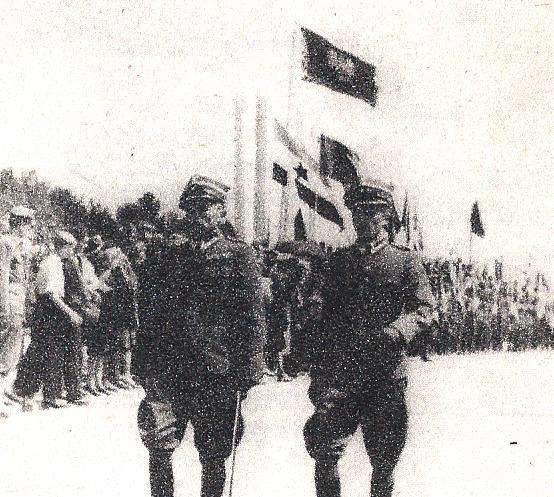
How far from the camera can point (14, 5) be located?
10.1ft

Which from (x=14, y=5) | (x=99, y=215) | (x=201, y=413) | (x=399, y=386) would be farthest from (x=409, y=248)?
(x=14, y=5)

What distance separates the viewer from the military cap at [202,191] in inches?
116

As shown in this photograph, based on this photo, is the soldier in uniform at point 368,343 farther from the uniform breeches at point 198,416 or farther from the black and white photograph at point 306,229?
the uniform breeches at point 198,416

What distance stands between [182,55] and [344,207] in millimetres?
852

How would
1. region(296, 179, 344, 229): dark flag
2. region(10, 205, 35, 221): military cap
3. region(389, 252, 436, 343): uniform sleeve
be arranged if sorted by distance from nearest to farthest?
region(389, 252, 436, 343): uniform sleeve, region(296, 179, 344, 229): dark flag, region(10, 205, 35, 221): military cap

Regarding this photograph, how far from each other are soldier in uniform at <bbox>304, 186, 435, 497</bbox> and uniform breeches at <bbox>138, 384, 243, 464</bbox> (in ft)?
1.02

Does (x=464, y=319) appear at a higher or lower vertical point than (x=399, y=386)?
higher

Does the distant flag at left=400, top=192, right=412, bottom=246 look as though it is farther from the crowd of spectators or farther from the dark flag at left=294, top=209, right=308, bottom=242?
the dark flag at left=294, top=209, right=308, bottom=242

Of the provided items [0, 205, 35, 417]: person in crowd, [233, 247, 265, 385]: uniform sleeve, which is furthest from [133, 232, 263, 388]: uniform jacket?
[0, 205, 35, 417]: person in crowd

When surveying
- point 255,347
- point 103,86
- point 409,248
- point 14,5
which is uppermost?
point 14,5

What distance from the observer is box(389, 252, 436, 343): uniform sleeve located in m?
2.86

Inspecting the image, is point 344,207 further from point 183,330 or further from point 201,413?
point 201,413

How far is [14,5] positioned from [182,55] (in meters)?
0.71

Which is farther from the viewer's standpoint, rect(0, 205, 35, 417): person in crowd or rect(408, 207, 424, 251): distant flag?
rect(0, 205, 35, 417): person in crowd
